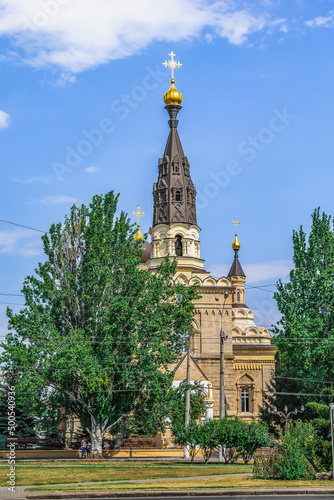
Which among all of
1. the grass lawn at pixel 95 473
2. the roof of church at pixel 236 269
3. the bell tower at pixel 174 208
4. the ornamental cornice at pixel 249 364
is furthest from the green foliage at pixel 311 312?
the roof of church at pixel 236 269

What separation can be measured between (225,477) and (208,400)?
26.6 metres

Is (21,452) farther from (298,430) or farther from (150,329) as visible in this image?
(298,430)

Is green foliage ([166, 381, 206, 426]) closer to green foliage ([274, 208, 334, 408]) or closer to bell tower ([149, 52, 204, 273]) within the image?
green foliage ([274, 208, 334, 408])

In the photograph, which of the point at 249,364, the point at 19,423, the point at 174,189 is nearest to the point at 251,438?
the point at 19,423

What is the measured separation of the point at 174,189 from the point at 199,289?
29.9 feet

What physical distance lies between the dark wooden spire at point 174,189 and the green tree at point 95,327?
2298 centimetres

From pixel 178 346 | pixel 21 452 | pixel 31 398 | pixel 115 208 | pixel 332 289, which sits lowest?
pixel 21 452

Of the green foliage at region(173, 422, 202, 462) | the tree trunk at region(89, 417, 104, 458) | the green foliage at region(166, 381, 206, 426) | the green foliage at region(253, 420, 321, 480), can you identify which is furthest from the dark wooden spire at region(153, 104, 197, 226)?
the green foliage at region(253, 420, 321, 480)

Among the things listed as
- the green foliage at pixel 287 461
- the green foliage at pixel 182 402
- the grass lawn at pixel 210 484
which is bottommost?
the grass lawn at pixel 210 484

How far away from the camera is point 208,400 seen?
45781 mm

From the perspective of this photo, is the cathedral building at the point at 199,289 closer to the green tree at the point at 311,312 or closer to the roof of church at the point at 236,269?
the green tree at the point at 311,312

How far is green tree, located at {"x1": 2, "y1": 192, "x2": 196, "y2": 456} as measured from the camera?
101 ft

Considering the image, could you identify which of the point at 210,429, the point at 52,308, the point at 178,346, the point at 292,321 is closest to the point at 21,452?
the point at 52,308

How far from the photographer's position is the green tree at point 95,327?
101ft
